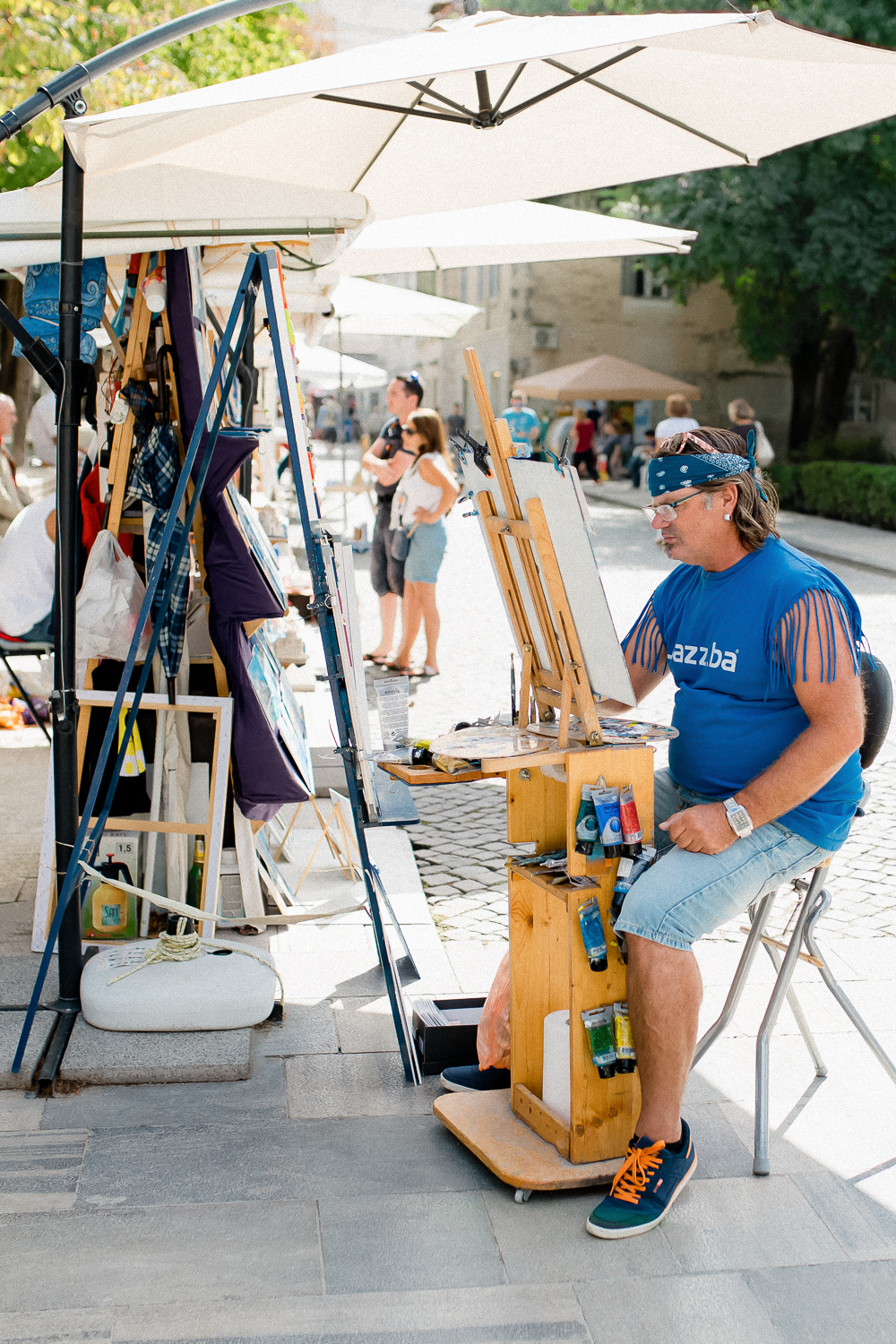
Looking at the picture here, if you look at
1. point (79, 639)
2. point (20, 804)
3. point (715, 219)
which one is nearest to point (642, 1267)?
point (79, 639)

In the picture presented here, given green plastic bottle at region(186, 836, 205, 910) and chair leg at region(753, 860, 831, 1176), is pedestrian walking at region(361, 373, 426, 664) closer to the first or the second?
green plastic bottle at region(186, 836, 205, 910)

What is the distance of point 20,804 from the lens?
5.84m

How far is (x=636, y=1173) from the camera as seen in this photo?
285 cm

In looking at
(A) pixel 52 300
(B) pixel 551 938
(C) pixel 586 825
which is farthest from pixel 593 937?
(A) pixel 52 300

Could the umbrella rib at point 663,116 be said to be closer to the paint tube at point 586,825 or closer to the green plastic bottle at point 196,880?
the paint tube at point 586,825

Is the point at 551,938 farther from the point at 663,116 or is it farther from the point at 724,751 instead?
the point at 663,116

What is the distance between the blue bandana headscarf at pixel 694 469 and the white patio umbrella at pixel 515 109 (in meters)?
0.91

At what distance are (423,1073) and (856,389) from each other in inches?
1188

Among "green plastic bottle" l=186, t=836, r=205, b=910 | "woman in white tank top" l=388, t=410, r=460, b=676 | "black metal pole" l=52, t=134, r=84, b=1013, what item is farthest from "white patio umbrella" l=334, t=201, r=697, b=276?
"green plastic bottle" l=186, t=836, r=205, b=910

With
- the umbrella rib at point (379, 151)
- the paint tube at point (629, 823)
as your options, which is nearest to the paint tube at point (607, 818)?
the paint tube at point (629, 823)

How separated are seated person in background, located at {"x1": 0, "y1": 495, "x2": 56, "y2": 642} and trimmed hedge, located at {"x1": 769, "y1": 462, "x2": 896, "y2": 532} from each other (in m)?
16.5

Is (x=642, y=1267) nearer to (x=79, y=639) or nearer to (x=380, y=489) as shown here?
(x=79, y=639)

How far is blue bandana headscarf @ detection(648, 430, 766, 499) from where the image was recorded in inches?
119

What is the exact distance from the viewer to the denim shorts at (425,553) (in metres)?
8.60
